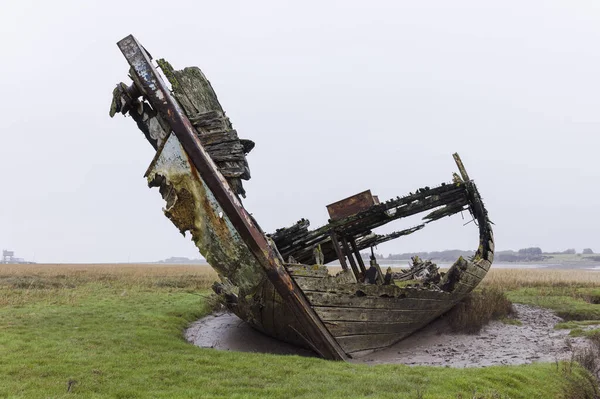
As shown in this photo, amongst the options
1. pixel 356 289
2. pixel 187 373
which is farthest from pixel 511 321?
pixel 187 373

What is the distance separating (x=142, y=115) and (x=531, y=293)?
1714 cm

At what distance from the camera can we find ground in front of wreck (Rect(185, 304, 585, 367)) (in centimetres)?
884

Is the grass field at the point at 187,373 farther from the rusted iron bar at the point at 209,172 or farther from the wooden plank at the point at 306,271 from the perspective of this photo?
the wooden plank at the point at 306,271

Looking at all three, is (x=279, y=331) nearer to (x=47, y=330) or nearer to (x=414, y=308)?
(x=414, y=308)

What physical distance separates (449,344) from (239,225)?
6.24 meters

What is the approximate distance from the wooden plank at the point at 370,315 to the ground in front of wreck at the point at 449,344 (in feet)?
2.27

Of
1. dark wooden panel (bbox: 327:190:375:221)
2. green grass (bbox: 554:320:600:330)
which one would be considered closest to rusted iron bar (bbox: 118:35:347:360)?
dark wooden panel (bbox: 327:190:375:221)


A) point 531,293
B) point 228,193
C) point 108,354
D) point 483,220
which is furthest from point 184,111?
point 531,293

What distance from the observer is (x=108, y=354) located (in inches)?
296

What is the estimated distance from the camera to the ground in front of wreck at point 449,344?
29.0ft

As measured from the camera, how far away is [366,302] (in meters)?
8.90

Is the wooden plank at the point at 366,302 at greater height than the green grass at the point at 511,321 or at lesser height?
greater

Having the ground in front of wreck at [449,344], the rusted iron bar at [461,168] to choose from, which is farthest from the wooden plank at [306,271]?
the rusted iron bar at [461,168]

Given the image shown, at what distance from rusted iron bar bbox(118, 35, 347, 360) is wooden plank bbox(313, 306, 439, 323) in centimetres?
46
